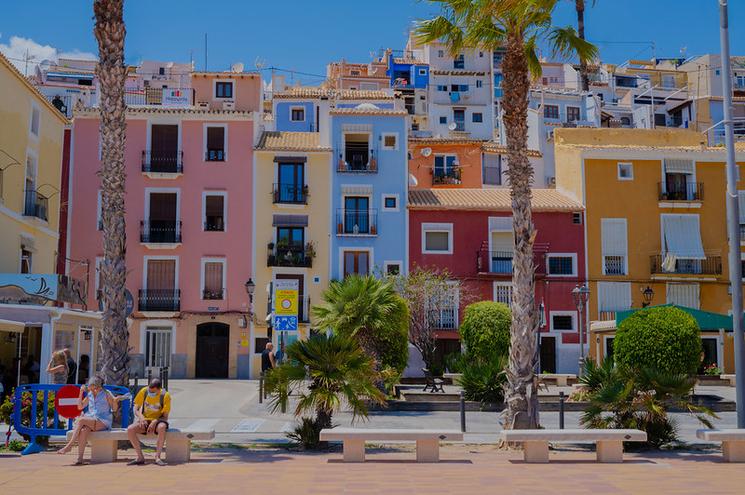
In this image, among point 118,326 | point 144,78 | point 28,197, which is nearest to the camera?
point 118,326

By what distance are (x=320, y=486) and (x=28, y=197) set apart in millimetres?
22857

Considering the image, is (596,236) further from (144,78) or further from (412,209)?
(144,78)

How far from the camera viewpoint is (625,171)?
41.6 meters

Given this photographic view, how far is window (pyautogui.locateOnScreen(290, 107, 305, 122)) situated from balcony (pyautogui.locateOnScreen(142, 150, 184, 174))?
15.5m

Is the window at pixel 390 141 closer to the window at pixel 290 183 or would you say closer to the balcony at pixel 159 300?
the window at pixel 290 183

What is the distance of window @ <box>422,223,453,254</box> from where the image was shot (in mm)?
40500

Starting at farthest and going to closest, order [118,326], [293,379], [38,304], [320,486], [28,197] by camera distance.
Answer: [28,197]
[38,304]
[118,326]
[293,379]
[320,486]

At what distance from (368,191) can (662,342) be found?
19.8m

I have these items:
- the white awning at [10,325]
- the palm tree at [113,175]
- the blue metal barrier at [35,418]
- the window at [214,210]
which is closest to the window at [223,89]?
the window at [214,210]

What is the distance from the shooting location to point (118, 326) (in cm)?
1438

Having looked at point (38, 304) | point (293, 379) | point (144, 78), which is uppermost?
point (144, 78)

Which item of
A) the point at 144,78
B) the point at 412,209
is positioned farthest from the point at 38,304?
the point at 144,78

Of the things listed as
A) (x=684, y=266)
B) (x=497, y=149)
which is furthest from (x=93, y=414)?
(x=497, y=149)

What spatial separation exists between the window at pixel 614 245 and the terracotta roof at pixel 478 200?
62.7 inches
